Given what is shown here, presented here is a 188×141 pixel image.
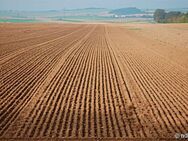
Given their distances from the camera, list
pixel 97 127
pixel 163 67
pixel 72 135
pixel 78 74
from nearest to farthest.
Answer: pixel 72 135 → pixel 97 127 → pixel 78 74 → pixel 163 67

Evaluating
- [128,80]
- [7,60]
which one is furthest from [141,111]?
[7,60]

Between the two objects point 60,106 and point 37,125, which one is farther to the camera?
point 60,106

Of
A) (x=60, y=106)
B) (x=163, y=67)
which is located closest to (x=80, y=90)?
(x=60, y=106)

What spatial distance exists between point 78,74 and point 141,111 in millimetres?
5558

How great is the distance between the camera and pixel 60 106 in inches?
388

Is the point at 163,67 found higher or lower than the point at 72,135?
lower

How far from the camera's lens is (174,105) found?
→ 405 inches

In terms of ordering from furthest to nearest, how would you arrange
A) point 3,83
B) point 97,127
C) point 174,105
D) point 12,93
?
point 3,83 → point 12,93 → point 174,105 → point 97,127

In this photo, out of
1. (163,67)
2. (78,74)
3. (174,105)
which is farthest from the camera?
(163,67)

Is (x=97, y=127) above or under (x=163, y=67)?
above

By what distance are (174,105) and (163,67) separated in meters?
7.33

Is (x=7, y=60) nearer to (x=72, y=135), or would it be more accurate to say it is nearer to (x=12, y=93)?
(x=12, y=93)

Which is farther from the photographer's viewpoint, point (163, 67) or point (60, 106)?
point (163, 67)

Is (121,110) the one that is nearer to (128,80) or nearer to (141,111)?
(141,111)
